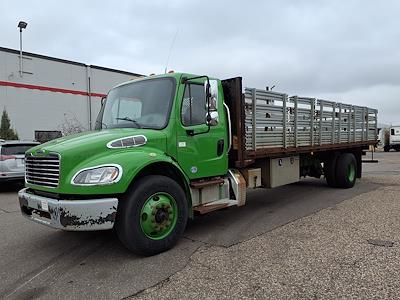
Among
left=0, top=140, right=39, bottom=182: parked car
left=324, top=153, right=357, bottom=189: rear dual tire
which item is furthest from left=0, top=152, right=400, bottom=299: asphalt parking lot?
left=0, top=140, right=39, bottom=182: parked car

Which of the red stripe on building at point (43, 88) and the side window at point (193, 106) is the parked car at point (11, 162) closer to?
the side window at point (193, 106)

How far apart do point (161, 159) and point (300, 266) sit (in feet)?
7.18

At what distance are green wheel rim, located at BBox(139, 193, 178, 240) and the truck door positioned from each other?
0.66m

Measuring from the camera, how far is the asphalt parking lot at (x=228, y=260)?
388cm

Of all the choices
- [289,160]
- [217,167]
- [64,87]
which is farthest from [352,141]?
[64,87]

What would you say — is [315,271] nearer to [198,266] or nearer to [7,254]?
[198,266]

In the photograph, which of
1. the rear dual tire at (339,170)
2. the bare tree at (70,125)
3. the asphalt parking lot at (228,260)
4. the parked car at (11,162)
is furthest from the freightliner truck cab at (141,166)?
the bare tree at (70,125)

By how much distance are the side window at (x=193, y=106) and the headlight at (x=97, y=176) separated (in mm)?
1469

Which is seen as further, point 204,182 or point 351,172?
point 351,172

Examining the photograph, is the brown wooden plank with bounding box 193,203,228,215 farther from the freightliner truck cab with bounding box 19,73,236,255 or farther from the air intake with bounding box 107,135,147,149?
the air intake with bounding box 107,135,147,149

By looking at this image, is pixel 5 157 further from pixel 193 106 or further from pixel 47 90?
pixel 47 90

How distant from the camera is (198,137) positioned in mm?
5746

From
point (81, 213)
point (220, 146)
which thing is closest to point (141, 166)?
point (81, 213)

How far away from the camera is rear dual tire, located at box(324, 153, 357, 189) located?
10.5 m
